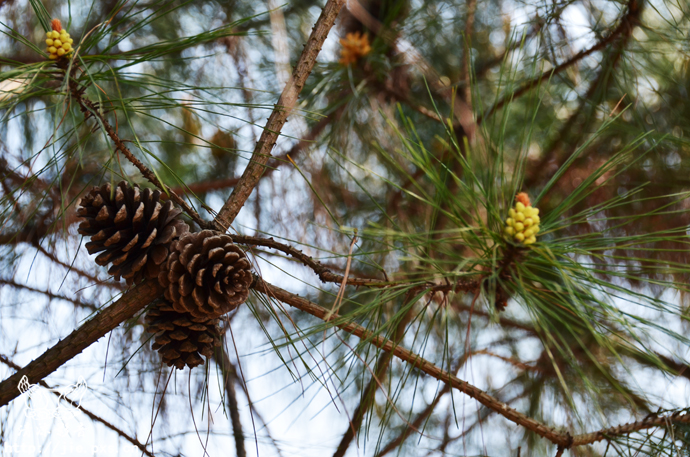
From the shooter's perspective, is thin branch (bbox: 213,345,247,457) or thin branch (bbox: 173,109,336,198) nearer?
thin branch (bbox: 213,345,247,457)

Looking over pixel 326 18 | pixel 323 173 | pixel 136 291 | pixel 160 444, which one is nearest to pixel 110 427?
pixel 160 444

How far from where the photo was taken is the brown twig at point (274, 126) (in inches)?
26.6

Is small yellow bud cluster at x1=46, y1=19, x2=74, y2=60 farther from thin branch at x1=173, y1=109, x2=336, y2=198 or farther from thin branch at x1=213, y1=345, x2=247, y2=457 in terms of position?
thin branch at x1=173, y1=109, x2=336, y2=198

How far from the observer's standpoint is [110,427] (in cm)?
86

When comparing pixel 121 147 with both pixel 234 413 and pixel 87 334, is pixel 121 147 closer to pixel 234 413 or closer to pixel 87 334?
pixel 87 334

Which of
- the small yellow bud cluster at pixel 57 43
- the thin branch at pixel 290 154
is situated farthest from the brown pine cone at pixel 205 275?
the thin branch at pixel 290 154

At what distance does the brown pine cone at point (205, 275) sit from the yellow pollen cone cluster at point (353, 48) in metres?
0.91

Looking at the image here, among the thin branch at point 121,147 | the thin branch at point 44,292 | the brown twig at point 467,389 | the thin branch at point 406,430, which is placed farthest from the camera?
the thin branch at point 44,292

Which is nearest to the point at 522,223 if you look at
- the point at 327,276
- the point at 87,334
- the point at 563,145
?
the point at 327,276

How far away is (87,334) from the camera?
2.04 feet

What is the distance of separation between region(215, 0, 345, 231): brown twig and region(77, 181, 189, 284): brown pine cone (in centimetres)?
8

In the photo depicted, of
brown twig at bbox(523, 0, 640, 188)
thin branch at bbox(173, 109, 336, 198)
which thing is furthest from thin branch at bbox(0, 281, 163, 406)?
brown twig at bbox(523, 0, 640, 188)

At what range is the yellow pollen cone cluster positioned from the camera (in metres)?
1.37

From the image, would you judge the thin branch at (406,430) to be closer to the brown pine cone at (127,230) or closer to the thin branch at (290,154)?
the brown pine cone at (127,230)
